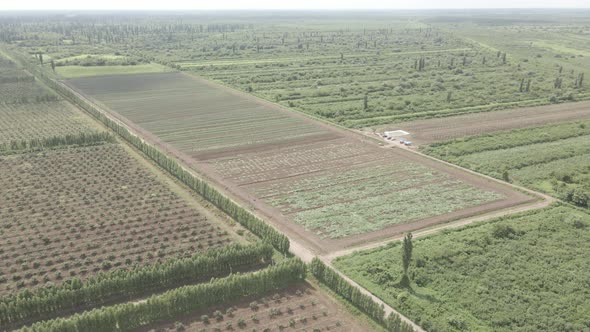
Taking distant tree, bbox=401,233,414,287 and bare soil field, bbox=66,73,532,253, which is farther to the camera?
bare soil field, bbox=66,73,532,253

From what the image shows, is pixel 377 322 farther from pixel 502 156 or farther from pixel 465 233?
pixel 502 156

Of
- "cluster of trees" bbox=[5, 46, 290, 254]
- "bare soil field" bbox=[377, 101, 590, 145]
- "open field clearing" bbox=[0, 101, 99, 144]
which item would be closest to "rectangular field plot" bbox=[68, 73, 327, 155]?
"cluster of trees" bbox=[5, 46, 290, 254]

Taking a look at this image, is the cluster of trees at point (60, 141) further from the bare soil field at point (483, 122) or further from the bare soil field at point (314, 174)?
the bare soil field at point (483, 122)

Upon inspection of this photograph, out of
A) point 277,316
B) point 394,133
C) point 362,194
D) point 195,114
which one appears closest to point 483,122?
point 394,133

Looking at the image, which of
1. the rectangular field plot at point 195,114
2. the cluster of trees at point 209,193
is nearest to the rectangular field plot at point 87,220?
the cluster of trees at point 209,193

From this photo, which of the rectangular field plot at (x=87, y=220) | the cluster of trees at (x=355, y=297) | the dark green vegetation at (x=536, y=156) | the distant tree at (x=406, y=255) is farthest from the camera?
the dark green vegetation at (x=536, y=156)

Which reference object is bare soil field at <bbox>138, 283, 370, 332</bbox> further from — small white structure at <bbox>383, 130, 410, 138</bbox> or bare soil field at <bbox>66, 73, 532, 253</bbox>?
small white structure at <bbox>383, 130, 410, 138</bbox>
